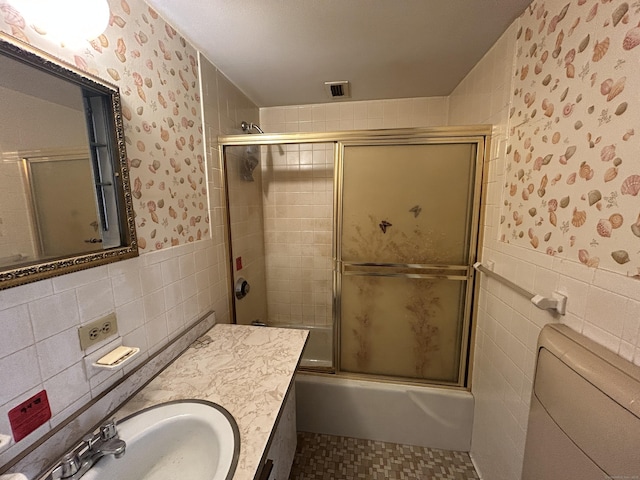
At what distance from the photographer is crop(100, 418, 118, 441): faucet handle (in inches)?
26.2

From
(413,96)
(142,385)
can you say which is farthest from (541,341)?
(413,96)

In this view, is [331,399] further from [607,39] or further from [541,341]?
[607,39]

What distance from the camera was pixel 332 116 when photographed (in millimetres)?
2092

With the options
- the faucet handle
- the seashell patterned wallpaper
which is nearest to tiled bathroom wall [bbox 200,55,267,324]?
the seashell patterned wallpaper

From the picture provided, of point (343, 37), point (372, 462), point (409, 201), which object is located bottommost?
point (372, 462)

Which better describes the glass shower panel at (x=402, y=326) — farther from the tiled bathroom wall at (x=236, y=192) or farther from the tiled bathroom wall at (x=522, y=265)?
the tiled bathroom wall at (x=236, y=192)

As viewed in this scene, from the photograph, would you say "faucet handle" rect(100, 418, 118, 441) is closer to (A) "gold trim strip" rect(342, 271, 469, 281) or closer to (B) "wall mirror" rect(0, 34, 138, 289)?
(B) "wall mirror" rect(0, 34, 138, 289)

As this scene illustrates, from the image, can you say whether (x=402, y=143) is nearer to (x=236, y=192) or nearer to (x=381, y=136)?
(x=381, y=136)

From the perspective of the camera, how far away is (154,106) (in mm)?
1005

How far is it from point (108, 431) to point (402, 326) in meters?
1.40

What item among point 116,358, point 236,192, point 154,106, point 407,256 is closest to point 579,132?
point 407,256

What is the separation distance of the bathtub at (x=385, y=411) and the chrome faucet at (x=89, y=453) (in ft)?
3.61

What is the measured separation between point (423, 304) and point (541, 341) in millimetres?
680

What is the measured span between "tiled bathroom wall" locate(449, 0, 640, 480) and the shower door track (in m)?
0.05
